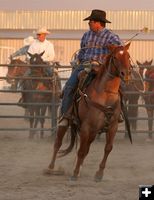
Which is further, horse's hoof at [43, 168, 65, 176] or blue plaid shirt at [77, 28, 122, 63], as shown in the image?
horse's hoof at [43, 168, 65, 176]

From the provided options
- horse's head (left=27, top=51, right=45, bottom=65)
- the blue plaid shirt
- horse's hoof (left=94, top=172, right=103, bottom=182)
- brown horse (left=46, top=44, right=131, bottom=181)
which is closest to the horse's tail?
brown horse (left=46, top=44, right=131, bottom=181)

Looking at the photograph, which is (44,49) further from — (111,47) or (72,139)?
(111,47)

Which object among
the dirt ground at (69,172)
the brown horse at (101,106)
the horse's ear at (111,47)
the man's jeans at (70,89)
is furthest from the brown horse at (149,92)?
the horse's ear at (111,47)

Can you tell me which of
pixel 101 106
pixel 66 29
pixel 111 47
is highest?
pixel 66 29

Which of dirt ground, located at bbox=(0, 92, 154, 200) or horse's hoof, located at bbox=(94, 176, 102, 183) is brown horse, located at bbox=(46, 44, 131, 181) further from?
dirt ground, located at bbox=(0, 92, 154, 200)

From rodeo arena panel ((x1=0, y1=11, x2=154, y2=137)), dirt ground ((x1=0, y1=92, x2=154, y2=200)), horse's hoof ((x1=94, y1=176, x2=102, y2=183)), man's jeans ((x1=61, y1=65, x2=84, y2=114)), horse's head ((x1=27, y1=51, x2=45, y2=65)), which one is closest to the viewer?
dirt ground ((x1=0, y1=92, x2=154, y2=200))

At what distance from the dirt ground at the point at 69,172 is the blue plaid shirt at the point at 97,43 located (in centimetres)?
152

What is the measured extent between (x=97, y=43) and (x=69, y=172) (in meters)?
1.76

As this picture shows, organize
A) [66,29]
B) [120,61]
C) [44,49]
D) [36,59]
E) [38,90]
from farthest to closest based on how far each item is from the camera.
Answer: [66,29] → [44,49] → [36,59] → [38,90] → [120,61]

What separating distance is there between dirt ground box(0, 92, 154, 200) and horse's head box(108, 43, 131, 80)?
4.26 ft

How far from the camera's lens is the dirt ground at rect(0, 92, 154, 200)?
251 inches

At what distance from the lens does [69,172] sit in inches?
311

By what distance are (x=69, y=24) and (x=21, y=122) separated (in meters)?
15.2

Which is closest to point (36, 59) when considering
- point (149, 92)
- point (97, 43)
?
point (149, 92)
